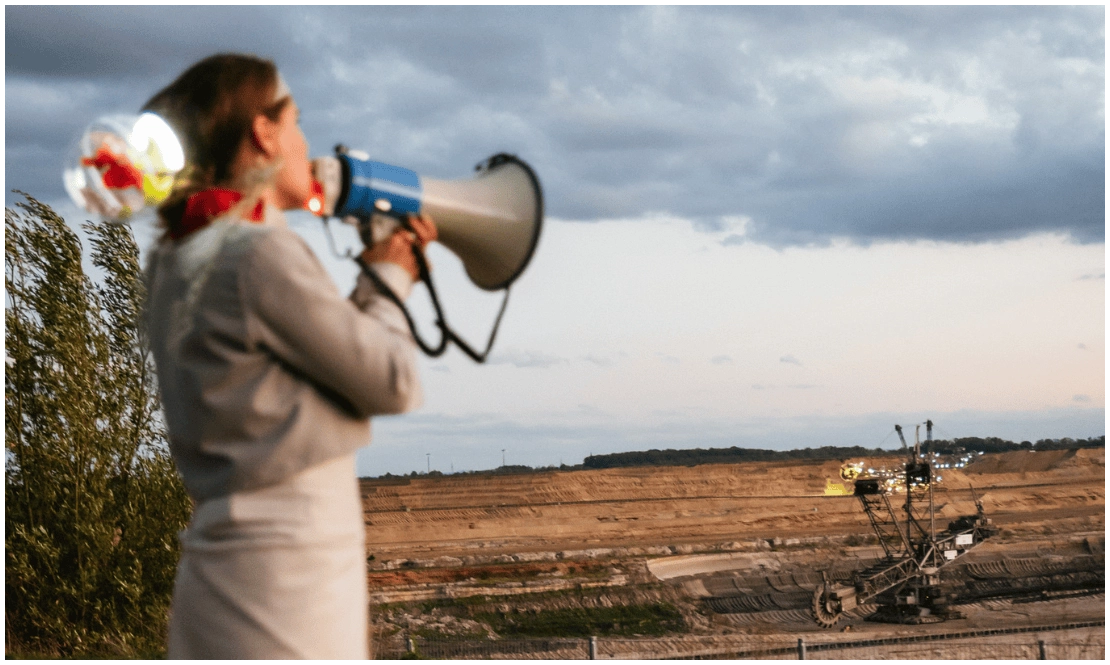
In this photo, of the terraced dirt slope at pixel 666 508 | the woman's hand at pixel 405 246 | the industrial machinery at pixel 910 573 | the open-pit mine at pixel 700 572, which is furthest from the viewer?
the terraced dirt slope at pixel 666 508

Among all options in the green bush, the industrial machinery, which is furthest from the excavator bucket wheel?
the green bush

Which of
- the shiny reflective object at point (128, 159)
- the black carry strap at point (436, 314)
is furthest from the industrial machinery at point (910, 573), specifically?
the shiny reflective object at point (128, 159)

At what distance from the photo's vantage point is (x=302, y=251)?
1732 mm

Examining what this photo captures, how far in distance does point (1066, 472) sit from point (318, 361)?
9380 centimetres

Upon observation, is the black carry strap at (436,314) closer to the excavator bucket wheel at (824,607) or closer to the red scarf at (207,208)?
the red scarf at (207,208)

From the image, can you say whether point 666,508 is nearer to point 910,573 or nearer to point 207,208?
point 910,573

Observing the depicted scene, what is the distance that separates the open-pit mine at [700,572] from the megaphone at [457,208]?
Result: 36.7 feet

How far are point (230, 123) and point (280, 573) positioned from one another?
0.78m

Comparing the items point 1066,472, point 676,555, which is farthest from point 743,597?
point 1066,472

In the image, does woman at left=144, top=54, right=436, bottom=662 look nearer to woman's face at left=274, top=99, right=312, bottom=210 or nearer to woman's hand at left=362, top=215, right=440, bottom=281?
woman's face at left=274, top=99, right=312, bottom=210

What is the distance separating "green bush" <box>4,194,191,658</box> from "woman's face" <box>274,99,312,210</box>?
47.2 ft

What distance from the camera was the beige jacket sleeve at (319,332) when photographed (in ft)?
5.49

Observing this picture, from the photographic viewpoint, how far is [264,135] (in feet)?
6.02

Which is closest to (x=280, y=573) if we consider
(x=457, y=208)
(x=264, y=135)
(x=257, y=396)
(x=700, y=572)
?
(x=257, y=396)
